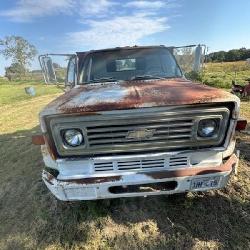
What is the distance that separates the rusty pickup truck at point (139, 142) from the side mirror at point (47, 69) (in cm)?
177

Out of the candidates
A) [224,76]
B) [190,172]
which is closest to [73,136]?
[190,172]

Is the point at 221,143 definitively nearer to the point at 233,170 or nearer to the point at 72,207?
the point at 233,170

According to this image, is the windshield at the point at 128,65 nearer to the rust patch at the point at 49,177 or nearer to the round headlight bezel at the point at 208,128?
the round headlight bezel at the point at 208,128

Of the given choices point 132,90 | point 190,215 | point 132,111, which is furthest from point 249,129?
point 132,111

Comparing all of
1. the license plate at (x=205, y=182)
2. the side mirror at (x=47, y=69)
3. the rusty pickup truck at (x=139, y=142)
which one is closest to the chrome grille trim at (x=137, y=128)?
the rusty pickup truck at (x=139, y=142)

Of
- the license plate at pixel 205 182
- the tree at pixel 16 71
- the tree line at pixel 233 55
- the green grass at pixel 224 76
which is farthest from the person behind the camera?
the tree at pixel 16 71

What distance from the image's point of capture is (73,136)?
10.1 ft

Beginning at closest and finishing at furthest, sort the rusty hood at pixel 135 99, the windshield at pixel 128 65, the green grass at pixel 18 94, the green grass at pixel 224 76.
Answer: the rusty hood at pixel 135 99
the windshield at pixel 128 65
the green grass at pixel 224 76
the green grass at pixel 18 94

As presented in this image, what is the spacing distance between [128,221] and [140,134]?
128 centimetres

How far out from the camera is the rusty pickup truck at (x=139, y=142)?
293 centimetres

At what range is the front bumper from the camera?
3.09 m

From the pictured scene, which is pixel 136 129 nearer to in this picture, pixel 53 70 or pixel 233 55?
pixel 53 70

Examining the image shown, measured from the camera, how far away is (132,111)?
288cm

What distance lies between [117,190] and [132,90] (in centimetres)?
109
